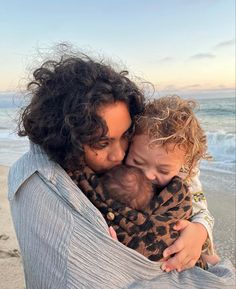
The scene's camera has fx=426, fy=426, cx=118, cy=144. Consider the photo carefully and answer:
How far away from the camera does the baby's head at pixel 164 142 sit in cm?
197

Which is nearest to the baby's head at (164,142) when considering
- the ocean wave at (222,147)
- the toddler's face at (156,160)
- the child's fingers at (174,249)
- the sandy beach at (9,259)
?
the toddler's face at (156,160)

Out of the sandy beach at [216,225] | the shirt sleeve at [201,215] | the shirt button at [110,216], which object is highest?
the shirt button at [110,216]

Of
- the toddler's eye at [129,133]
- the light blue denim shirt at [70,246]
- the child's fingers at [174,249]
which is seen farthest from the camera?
the toddler's eye at [129,133]

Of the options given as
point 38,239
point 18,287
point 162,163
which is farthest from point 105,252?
point 18,287

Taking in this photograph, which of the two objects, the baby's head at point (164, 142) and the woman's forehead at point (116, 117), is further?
the baby's head at point (164, 142)

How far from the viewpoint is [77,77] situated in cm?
181

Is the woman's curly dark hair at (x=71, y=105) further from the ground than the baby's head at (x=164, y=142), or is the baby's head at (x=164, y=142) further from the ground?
the woman's curly dark hair at (x=71, y=105)

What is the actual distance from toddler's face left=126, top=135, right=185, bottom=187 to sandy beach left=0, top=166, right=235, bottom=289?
1.56 metres

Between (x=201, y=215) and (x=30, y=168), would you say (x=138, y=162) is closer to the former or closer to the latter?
(x=201, y=215)

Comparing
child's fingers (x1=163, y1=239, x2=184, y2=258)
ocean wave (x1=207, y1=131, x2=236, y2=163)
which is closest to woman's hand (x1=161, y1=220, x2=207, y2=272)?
child's fingers (x1=163, y1=239, x2=184, y2=258)

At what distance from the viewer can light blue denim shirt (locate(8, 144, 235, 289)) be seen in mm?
1562

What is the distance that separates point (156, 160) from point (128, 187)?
29cm

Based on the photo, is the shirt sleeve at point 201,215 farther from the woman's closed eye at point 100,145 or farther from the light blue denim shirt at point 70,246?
the woman's closed eye at point 100,145

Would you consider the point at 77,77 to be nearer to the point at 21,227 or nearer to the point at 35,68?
the point at 35,68
